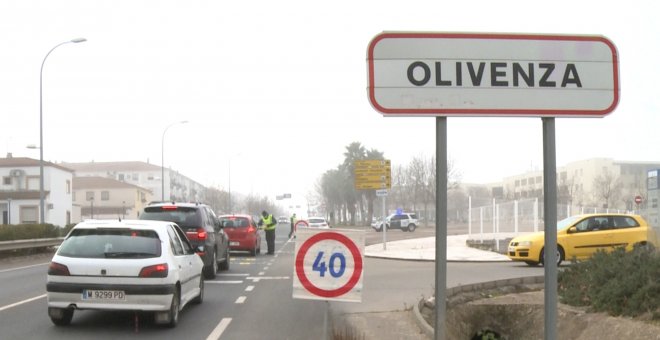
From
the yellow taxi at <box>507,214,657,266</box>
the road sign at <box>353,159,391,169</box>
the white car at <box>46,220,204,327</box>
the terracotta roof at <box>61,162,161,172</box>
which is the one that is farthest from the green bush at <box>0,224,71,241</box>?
the terracotta roof at <box>61,162,161,172</box>

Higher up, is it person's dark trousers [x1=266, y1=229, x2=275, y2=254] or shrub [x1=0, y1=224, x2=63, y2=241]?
shrub [x1=0, y1=224, x2=63, y2=241]

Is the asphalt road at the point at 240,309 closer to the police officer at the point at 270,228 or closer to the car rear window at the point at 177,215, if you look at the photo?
the car rear window at the point at 177,215

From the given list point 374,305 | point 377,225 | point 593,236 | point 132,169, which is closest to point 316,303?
point 374,305

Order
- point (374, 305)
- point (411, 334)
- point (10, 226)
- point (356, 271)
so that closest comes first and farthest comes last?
point (356, 271) → point (411, 334) → point (374, 305) → point (10, 226)

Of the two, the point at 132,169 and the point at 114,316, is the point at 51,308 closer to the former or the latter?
the point at 114,316

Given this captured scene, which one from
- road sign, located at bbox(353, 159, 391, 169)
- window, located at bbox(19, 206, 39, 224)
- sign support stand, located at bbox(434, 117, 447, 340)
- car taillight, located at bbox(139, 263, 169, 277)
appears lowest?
window, located at bbox(19, 206, 39, 224)

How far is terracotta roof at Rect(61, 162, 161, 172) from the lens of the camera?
13488 cm

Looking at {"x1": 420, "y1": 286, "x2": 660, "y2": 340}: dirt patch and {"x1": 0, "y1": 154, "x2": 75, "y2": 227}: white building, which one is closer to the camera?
{"x1": 420, "y1": 286, "x2": 660, "y2": 340}: dirt patch

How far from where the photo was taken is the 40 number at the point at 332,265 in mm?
5863

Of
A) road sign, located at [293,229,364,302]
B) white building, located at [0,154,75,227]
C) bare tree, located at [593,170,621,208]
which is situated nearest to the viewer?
road sign, located at [293,229,364,302]

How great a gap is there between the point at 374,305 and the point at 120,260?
480 centimetres

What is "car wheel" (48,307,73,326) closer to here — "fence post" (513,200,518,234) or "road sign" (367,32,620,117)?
"road sign" (367,32,620,117)

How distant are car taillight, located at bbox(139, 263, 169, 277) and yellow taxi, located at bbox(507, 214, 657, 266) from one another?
43.6 feet

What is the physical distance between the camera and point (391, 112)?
3822 mm
